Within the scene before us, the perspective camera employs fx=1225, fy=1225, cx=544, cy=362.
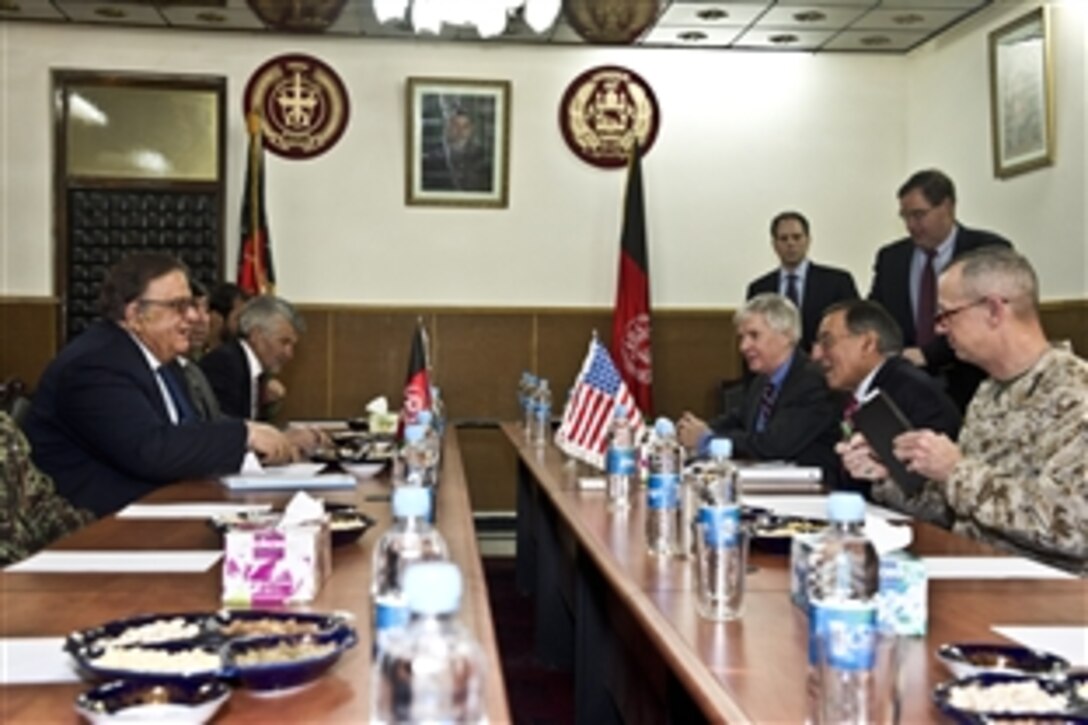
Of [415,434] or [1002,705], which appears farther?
[415,434]

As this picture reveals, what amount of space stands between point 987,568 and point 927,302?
351cm

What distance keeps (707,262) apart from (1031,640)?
636 centimetres

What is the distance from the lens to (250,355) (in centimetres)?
519

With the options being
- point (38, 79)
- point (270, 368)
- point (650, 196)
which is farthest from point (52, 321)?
point (650, 196)

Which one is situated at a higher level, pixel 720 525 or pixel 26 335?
pixel 26 335

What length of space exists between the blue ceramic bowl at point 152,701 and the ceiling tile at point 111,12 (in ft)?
21.1

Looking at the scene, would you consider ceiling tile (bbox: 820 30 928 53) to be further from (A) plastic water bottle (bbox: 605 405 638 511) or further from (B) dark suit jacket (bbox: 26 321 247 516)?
(B) dark suit jacket (bbox: 26 321 247 516)

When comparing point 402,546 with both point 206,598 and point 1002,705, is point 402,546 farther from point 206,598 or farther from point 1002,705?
point 1002,705

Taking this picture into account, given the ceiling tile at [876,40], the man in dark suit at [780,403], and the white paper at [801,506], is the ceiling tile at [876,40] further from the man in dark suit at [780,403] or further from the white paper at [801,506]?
the white paper at [801,506]

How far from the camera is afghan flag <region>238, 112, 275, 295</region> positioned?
7.13 m

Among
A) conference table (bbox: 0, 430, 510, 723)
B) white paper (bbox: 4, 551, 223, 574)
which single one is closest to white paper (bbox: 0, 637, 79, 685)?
conference table (bbox: 0, 430, 510, 723)

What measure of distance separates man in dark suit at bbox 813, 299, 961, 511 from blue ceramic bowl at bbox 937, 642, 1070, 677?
2.24m

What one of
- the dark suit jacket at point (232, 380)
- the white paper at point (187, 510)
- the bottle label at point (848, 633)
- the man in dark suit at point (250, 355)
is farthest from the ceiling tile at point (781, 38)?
the bottle label at point (848, 633)

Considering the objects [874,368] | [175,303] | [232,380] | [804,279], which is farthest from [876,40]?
[175,303]
